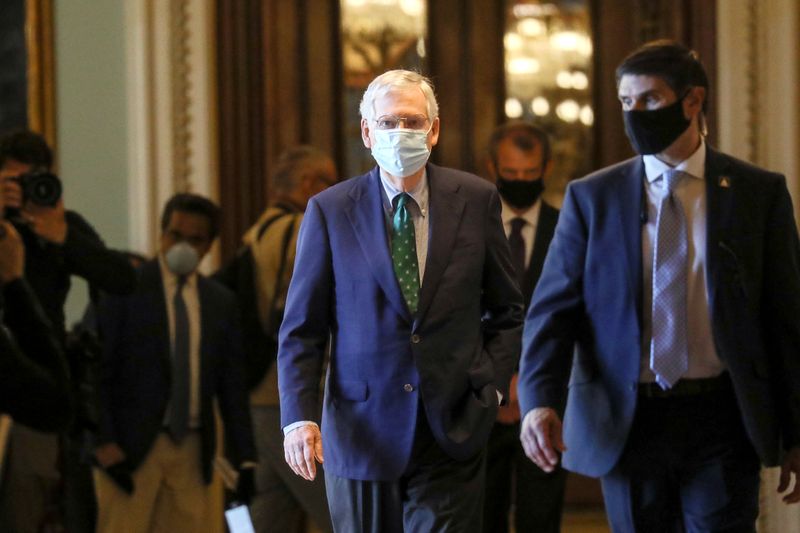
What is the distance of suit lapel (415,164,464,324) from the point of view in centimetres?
376

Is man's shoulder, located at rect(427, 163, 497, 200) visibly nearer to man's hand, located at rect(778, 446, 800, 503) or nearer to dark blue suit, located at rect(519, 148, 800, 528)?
dark blue suit, located at rect(519, 148, 800, 528)

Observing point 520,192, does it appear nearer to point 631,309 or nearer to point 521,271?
point 521,271

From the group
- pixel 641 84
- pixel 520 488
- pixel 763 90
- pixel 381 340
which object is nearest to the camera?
pixel 381 340

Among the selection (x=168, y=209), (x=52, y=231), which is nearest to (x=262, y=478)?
(x=168, y=209)

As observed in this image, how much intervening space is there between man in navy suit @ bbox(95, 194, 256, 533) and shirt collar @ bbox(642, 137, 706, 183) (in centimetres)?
232

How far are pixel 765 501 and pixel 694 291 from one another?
10.8 feet

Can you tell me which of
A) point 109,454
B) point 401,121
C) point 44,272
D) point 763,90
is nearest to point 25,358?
point 401,121

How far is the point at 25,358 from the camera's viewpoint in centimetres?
364

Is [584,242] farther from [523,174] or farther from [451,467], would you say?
[523,174]

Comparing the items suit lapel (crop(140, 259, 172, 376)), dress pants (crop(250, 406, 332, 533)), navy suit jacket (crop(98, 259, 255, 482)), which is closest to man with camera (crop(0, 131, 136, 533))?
navy suit jacket (crop(98, 259, 255, 482))

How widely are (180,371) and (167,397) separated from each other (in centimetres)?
12

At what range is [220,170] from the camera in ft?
24.4

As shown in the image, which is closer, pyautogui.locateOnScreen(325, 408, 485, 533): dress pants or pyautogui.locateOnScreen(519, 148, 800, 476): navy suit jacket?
pyautogui.locateOnScreen(325, 408, 485, 533): dress pants

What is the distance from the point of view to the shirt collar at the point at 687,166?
158 inches
